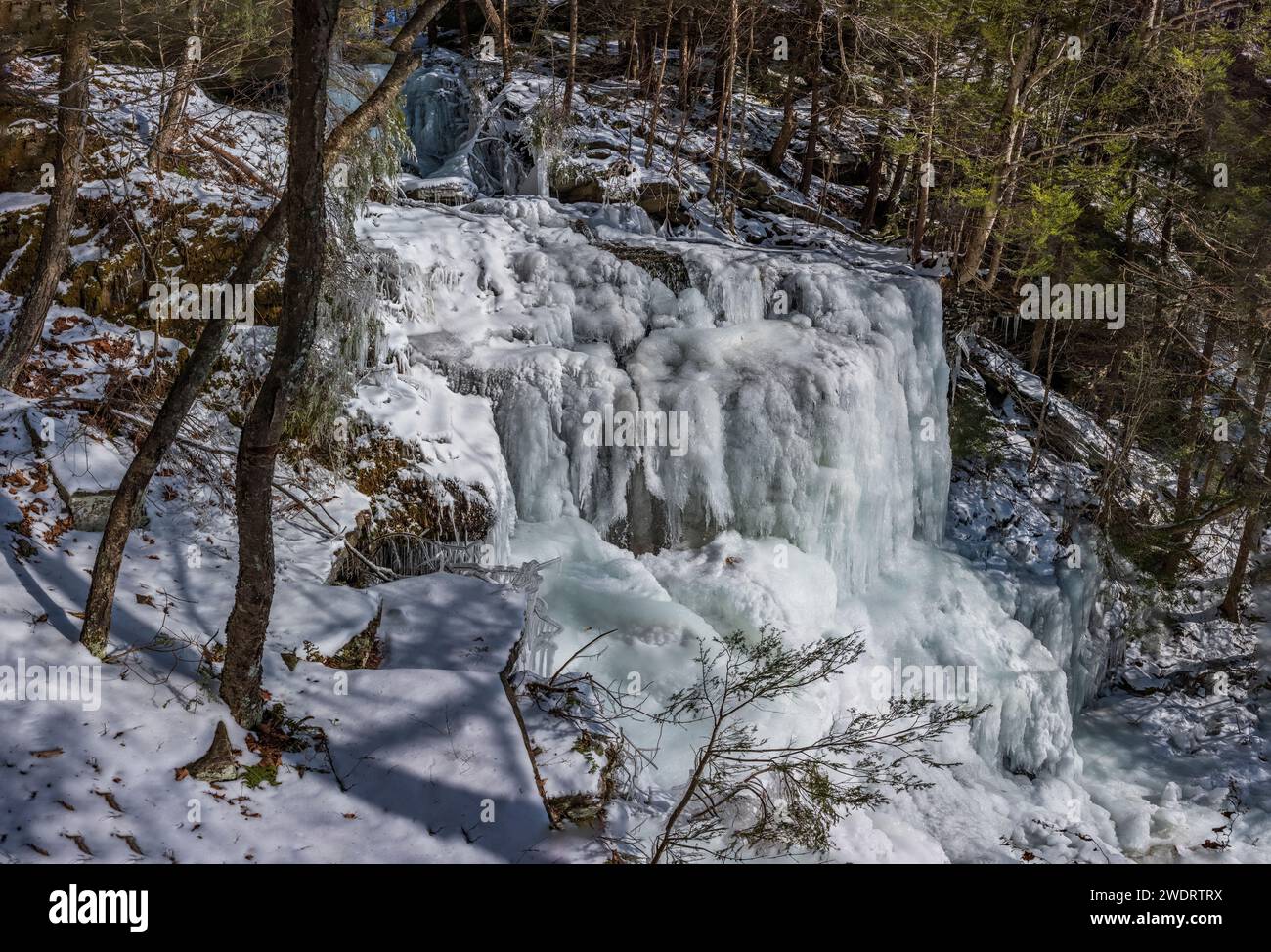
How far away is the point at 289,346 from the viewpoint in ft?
11.3

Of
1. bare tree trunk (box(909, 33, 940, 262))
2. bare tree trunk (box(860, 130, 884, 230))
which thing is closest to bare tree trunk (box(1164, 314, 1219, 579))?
bare tree trunk (box(909, 33, 940, 262))

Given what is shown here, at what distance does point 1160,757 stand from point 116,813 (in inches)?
430

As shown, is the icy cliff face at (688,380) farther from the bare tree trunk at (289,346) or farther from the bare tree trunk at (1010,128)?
the bare tree trunk at (289,346)

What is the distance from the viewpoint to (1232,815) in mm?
8812

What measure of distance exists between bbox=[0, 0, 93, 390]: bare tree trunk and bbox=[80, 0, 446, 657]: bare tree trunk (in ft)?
5.46

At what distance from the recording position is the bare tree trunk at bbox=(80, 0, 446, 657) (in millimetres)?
3896

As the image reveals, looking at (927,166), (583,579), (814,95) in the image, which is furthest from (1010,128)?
(583,579)

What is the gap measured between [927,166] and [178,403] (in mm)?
11575

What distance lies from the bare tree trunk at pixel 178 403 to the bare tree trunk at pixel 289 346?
22.1 inches

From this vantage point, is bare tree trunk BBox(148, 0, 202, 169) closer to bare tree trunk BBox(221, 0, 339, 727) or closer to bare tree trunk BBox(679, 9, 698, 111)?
bare tree trunk BBox(221, 0, 339, 727)

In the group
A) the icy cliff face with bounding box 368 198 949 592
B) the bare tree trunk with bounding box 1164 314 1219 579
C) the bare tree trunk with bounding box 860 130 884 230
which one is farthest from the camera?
the bare tree trunk with bounding box 860 130 884 230

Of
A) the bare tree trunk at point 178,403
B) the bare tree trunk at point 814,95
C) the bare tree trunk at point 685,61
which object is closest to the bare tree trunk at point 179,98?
the bare tree trunk at point 178,403

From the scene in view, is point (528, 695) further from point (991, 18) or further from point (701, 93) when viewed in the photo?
point (701, 93)

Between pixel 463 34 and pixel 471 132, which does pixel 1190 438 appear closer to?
pixel 471 132
